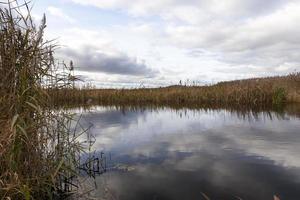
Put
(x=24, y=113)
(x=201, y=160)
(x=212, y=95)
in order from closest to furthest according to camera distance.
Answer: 1. (x=24, y=113)
2. (x=201, y=160)
3. (x=212, y=95)

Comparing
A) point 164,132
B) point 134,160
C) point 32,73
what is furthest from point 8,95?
point 164,132

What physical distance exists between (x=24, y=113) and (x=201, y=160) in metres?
4.44

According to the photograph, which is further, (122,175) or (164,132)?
(164,132)

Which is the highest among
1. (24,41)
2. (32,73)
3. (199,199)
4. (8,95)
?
(24,41)

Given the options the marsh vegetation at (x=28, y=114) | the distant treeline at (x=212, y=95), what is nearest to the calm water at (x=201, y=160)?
A: the marsh vegetation at (x=28, y=114)

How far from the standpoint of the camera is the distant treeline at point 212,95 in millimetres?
21766

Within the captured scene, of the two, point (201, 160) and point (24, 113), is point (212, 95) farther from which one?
point (24, 113)

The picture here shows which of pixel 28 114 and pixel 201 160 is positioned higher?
pixel 28 114

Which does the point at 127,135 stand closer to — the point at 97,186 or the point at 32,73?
the point at 97,186

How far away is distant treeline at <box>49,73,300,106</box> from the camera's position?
857 inches

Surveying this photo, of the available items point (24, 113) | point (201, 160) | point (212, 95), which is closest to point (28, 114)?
point (24, 113)

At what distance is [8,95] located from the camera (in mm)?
4426

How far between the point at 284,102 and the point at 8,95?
68.2 ft

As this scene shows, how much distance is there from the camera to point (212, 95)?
77.5ft
